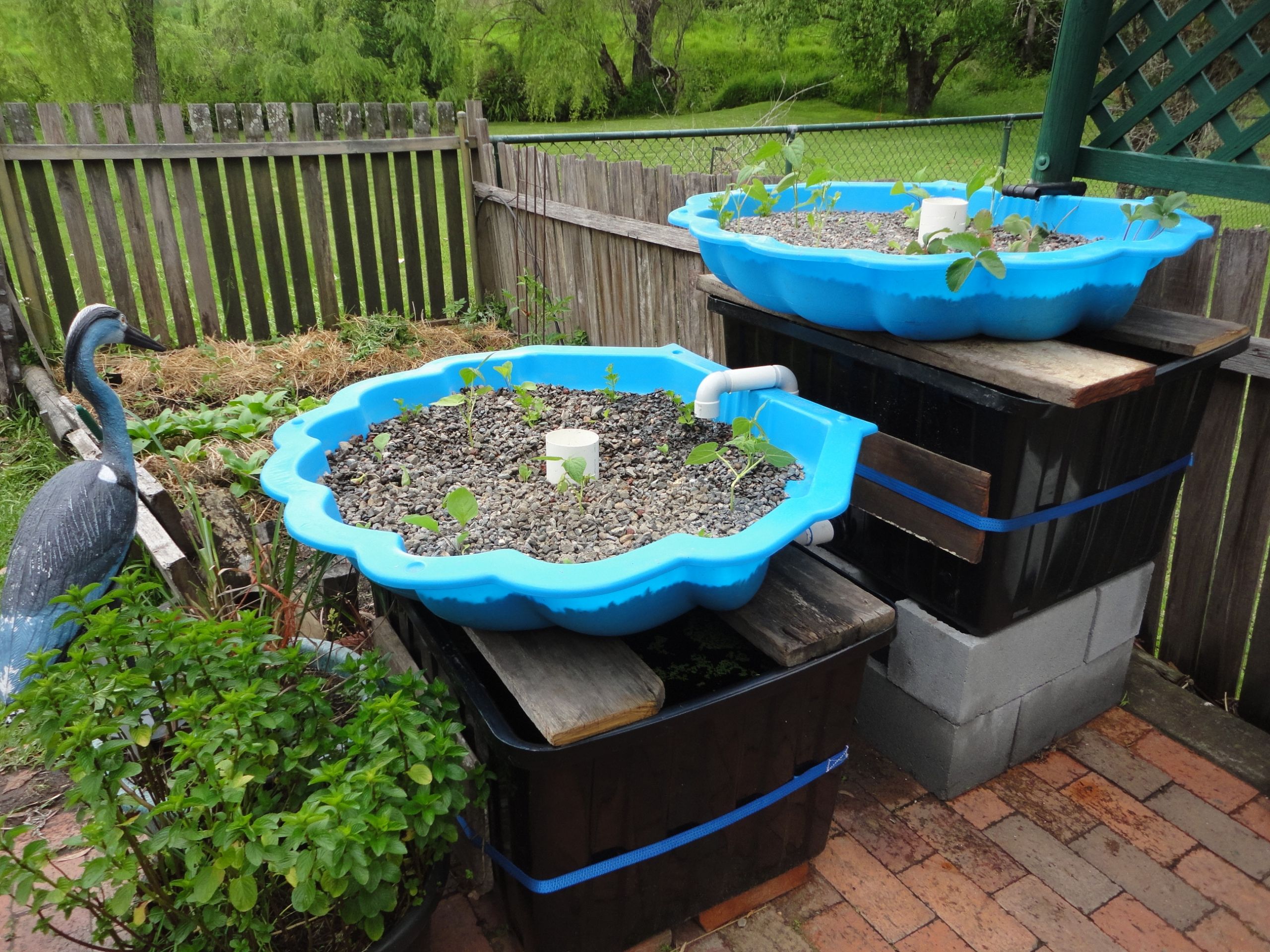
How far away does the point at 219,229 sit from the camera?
492 cm

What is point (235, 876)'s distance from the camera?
4.17ft

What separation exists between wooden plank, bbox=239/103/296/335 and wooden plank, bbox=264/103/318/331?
0.05 metres

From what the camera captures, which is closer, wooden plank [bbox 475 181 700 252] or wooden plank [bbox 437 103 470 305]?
wooden plank [bbox 475 181 700 252]

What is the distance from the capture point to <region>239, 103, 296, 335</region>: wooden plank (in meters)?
4.77

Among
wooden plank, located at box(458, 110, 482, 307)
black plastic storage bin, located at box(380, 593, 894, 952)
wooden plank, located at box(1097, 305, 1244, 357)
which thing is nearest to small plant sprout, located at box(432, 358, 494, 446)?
black plastic storage bin, located at box(380, 593, 894, 952)

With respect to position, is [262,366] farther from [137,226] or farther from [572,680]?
[572,680]

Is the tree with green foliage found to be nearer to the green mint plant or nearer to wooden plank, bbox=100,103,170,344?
wooden plank, bbox=100,103,170,344

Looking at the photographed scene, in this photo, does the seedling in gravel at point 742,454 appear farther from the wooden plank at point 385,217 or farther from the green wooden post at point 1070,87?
the wooden plank at point 385,217

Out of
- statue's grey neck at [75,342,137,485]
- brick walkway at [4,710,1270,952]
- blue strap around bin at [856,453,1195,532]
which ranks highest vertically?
statue's grey neck at [75,342,137,485]

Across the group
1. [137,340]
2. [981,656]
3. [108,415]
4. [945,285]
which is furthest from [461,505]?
[137,340]

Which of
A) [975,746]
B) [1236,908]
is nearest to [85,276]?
[975,746]

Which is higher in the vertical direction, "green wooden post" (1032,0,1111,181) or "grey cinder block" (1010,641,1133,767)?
"green wooden post" (1032,0,1111,181)

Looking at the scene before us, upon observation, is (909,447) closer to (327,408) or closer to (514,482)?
(514,482)

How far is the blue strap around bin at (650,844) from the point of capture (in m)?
1.55
